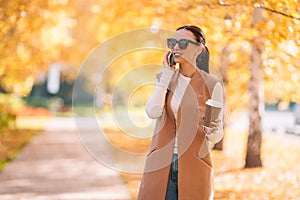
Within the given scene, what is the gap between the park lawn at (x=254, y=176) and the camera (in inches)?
358

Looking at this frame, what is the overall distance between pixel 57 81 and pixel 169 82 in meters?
37.2

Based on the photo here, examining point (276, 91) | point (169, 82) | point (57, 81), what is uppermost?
point (169, 82)

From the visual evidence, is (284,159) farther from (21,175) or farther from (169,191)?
(169,191)

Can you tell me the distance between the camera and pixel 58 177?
10555 mm

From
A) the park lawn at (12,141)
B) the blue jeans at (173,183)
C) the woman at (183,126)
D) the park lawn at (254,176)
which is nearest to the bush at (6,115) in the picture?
the park lawn at (12,141)

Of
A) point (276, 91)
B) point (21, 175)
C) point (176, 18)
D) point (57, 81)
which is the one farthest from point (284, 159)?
point (57, 81)

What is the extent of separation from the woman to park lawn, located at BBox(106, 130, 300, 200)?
4421 mm

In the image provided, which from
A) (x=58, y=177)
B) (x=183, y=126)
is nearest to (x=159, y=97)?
(x=183, y=126)

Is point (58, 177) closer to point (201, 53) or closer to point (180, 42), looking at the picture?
point (201, 53)

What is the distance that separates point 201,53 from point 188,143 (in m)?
0.71

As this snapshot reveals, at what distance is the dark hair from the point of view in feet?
14.3

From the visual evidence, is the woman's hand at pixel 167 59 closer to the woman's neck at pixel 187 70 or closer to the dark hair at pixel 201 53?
the woman's neck at pixel 187 70

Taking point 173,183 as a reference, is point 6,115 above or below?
below

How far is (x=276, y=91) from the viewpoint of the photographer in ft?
49.5
